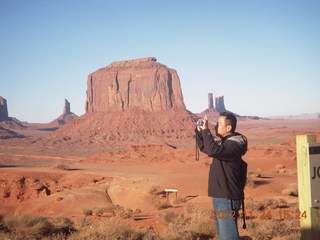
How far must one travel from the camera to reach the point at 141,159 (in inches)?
1390

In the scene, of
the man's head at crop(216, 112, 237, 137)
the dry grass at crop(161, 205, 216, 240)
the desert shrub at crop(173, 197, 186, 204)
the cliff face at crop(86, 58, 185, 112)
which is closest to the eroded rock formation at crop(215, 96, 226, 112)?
the cliff face at crop(86, 58, 185, 112)

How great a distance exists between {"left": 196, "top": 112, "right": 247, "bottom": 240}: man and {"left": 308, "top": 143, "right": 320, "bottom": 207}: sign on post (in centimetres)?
88

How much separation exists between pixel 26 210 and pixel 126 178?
8.56 metres

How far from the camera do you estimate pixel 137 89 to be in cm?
8088

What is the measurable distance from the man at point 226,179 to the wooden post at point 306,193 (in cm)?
82

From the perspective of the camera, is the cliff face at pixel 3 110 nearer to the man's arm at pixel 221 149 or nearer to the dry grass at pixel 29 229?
the dry grass at pixel 29 229

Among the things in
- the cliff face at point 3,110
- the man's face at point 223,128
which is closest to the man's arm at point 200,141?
the man's face at point 223,128

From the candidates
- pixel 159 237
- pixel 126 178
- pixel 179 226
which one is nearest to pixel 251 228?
pixel 179 226

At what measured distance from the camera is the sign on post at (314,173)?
237cm

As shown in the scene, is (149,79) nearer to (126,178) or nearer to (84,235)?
(126,178)

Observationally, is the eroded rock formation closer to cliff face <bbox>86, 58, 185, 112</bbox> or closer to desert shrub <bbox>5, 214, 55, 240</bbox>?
cliff face <bbox>86, 58, 185, 112</bbox>

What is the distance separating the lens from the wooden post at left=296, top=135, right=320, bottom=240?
238cm

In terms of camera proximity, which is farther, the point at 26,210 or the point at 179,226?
the point at 26,210

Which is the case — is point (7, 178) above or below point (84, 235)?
below
